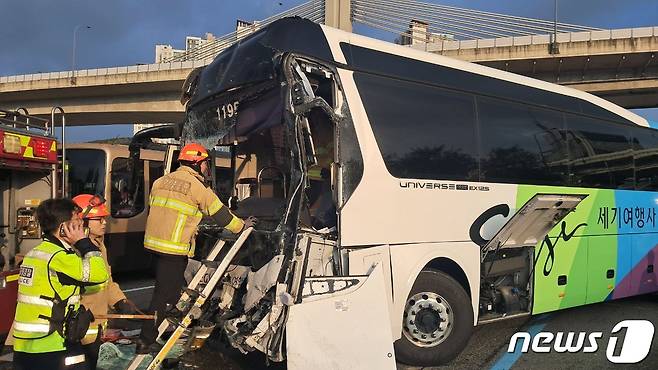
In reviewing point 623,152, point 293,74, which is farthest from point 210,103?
point 623,152

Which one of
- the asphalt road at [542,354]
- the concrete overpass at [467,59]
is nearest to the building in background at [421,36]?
the concrete overpass at [467,59]

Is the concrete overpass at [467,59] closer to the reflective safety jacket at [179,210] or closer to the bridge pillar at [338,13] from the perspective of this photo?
the bridge pillar at [338,13]

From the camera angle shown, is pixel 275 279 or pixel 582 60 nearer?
pixel 275 279

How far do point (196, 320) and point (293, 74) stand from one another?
232 centimetres

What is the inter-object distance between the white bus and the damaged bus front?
A: 0.04 ft

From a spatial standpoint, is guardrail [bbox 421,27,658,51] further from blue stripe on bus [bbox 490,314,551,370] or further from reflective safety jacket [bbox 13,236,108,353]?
reflective safety jacket [bbox 13,236,108,353]

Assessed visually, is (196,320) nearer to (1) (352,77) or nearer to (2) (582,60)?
(1) (352,77)

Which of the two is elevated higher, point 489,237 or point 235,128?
point 235,128

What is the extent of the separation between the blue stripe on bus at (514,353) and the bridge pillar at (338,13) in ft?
61.2

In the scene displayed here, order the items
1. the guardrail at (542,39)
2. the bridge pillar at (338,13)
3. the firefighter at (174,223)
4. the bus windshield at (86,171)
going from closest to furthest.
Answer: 1. the firefighter at (174,223)
2. the bus windshield at (86,171)
3. the guardrail at (542,39)
4. the bridge pillar at (338,13)

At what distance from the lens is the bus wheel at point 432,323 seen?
5379 mm

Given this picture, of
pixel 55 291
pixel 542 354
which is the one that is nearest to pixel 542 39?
pixel 542 354

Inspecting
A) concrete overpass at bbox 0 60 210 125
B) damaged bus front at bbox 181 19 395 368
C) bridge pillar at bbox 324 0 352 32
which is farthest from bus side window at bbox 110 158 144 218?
concrete overpass at bbox 0 60 210 125

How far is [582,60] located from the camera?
22781mm
